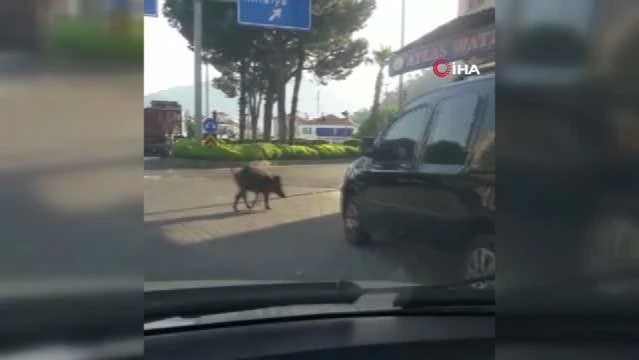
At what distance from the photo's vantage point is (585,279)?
1575 millimetres

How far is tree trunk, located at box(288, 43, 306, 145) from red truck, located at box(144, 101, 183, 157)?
30 centimetres

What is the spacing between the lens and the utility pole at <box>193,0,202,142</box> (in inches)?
61.6

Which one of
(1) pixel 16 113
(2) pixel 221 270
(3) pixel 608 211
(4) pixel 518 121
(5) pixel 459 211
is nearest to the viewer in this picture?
(1) pixel 16 113

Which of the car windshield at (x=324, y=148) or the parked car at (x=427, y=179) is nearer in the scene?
the car windshield at (x=324, y=148)

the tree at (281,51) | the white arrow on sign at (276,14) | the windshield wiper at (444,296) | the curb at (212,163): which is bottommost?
the windshield wiper at (444,296)

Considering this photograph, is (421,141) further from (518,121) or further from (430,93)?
(518,121)

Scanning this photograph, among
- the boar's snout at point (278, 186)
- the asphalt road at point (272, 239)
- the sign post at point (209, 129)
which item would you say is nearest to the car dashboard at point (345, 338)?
the asphalt road at point (272, 239)

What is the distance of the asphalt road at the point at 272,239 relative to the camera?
1.57 m

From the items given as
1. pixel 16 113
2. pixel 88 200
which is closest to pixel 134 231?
pixel 88 200

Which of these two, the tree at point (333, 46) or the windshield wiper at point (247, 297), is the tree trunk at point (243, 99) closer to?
the tree at point (333, 46)

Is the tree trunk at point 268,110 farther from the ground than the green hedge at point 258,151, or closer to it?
farther from the ground

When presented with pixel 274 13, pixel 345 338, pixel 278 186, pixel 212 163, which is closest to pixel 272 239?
pixel 278 186

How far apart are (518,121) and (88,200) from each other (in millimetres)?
895

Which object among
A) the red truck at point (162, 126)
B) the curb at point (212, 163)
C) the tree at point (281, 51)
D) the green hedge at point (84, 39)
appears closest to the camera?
the green hedge at point (84, 39)
